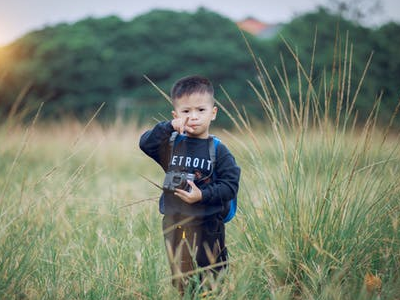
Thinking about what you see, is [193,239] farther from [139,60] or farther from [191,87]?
[139,60]

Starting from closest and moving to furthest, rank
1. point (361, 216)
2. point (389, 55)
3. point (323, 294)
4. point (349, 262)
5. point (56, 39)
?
point (323, 294) < point (349, 262) < point (361, 216) < point (389, 55) < point (56, 39)

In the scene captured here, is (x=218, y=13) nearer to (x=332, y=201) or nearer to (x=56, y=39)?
(x=56, y=39)

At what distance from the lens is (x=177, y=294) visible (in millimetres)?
1860

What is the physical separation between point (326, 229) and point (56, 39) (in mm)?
15759

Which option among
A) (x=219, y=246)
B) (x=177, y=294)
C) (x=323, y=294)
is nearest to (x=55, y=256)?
(x=177, y=294)

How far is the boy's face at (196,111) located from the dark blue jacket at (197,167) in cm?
6

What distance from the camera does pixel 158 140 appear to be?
1.98 meters

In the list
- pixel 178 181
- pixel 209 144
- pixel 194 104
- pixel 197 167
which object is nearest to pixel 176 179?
pixel 178 181

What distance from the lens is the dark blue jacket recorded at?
1.94 metres

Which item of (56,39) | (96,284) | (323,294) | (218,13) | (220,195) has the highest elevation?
(218,13)

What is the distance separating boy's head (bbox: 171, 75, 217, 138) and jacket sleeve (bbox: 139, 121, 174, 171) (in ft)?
0.25

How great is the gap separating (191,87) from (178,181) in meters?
0.42

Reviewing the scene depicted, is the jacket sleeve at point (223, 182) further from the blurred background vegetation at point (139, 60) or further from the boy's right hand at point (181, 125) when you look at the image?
the blurred background vegetation at point (139, 60)

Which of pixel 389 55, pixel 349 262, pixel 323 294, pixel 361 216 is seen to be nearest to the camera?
pixel 323 294
